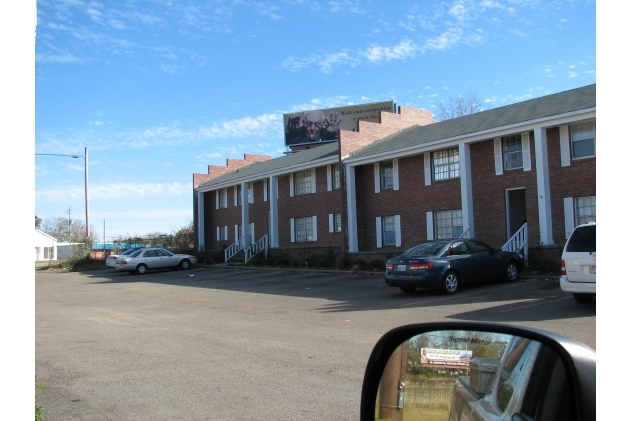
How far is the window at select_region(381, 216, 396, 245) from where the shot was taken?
27814 mm

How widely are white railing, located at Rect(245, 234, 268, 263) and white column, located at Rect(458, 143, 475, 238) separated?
15.7 m

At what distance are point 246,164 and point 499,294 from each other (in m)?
34.4

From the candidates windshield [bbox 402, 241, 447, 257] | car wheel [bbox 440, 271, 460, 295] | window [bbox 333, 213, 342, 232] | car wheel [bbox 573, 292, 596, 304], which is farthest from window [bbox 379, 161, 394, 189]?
car wheel [bbox 573, 292, 596, 304]

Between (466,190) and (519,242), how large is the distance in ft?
10.9

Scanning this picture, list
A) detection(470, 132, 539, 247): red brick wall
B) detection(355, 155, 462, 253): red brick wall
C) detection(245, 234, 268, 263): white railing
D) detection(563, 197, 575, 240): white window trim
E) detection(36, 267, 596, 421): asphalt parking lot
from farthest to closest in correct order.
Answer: detection(245, 234, 268, 263): white railing, detection(355, 155, 462, 253): red brick wall, detection(470, 132, 539, 247): red brick wall, detection(563, 197, 575, 240): white window trim, detection(36, 267, 596, 421): asphalt parking lot

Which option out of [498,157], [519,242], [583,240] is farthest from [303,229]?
[583,240]

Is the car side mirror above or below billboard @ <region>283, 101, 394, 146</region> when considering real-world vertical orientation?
below

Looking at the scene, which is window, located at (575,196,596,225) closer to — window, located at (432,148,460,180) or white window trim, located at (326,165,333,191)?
window, located at (432,148,460,180)

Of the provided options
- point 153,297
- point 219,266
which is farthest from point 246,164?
point 153,297

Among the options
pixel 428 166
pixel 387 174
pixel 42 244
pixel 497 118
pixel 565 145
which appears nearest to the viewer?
pixel 565 145

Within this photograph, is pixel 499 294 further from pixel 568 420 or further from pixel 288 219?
pixel 288 219

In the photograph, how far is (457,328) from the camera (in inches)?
97.3

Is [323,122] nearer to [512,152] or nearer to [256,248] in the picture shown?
[256,248]

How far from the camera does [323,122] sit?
56.2 m
